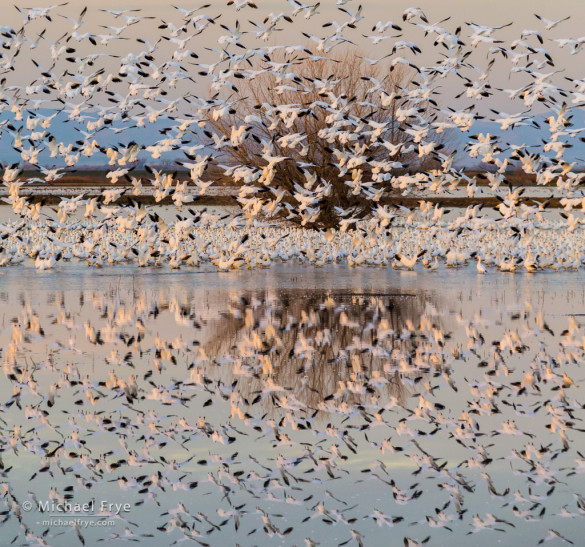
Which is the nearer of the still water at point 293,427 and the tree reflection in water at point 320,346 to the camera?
the still water at point 293,427

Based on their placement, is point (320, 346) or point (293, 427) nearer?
point (293, 427)

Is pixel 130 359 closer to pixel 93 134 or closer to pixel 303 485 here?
pixel 303 485

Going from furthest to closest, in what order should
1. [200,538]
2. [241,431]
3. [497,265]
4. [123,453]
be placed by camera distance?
[497,265], [241,431], [123,453], [200,538]

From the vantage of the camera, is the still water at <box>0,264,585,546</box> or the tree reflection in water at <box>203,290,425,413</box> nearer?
the still water at <box>0,264,585,546</box>

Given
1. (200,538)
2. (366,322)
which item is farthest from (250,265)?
(200,538)

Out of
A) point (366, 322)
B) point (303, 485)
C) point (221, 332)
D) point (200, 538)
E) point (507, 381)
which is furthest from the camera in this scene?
point (366, 322)

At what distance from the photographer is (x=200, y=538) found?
23.5ft

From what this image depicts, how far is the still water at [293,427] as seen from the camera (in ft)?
24.4

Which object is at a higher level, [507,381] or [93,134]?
[93,134]

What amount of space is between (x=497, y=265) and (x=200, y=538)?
20.4m

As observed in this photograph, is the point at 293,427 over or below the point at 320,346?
over

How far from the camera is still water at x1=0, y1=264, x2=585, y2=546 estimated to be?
7.45 meters

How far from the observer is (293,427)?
9.64 meters

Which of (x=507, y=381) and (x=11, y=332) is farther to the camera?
(x=11, y=332)
